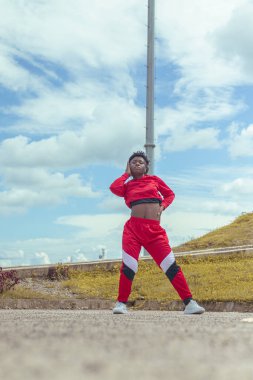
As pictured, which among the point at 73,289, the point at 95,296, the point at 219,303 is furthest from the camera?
the point at 73,289

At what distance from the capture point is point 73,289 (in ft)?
37.6

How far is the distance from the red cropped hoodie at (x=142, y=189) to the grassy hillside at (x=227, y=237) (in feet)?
33.0

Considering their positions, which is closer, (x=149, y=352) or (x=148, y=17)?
(x=149, y=352)

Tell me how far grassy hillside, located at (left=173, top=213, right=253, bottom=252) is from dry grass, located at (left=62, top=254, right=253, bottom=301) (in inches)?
183

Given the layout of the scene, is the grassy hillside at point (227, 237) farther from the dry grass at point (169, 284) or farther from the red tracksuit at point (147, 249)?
the red tracksuit at point (147, 249)

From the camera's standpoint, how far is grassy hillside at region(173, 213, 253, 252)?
18078 mm

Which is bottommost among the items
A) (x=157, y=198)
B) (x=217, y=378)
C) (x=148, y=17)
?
(x=217, y=378)

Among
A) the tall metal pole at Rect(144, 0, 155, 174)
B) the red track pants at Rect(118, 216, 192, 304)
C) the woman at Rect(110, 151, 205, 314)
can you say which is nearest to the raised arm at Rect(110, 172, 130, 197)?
the woman at Rect(110, 151, 205, 314)

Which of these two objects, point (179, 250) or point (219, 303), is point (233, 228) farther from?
point (219, 303)

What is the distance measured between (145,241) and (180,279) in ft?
Answer: 1.91

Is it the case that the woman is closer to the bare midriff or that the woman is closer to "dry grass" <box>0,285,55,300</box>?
the bare midriff

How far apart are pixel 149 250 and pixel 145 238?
16 cm

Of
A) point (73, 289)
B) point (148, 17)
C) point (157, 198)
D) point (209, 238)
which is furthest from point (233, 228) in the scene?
point (157, 198)

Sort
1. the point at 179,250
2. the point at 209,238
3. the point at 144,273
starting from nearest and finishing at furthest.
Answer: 1. the point at 144,273
2. the point at 179,250
3. the point at 209,238
